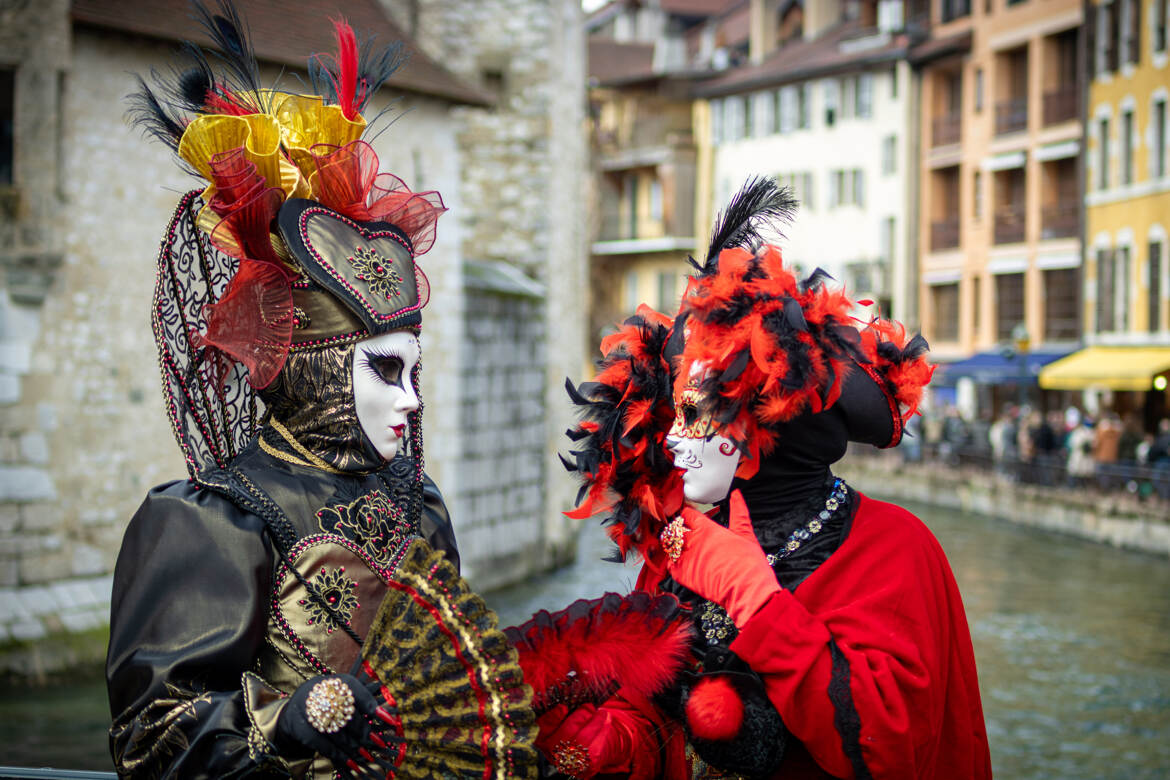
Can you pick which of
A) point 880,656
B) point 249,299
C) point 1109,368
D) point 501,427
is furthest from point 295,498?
point 1109,368

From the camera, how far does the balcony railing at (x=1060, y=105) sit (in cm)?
3091

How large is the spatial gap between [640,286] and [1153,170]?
24.0 metres

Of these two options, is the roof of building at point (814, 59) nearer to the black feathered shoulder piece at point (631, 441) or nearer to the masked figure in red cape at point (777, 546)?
the black feathered shoulder piece at point (631, 441)

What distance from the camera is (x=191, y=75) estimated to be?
9.19 ft

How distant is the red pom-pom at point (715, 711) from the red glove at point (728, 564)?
141 mm

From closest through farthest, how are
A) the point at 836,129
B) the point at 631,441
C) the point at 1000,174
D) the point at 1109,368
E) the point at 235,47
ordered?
the point at 235,47 → the point at 631,441 → the point at 1109,368 → the point at 1000,174 → the point at 836,129

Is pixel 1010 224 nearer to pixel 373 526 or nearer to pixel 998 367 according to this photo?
pixel 998 367

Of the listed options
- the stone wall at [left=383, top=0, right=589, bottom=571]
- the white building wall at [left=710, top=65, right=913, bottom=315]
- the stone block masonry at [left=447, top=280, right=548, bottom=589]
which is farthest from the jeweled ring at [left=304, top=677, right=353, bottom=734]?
the white building wall at [left=710, top=65, right=913, bottom=315]

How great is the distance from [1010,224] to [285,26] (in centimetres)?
2568

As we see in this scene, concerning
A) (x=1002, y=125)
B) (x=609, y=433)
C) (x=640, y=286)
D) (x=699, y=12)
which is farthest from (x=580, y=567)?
(x=699, y=12)

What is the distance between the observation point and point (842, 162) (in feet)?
132

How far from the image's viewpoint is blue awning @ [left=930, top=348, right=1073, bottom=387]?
98.1 ft

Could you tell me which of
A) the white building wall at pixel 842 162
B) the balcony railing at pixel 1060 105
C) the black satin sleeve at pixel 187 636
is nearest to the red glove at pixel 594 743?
the black satin sleeve at pixel 187 636

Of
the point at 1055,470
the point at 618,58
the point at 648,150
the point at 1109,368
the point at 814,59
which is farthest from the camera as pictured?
the point at 618,58
